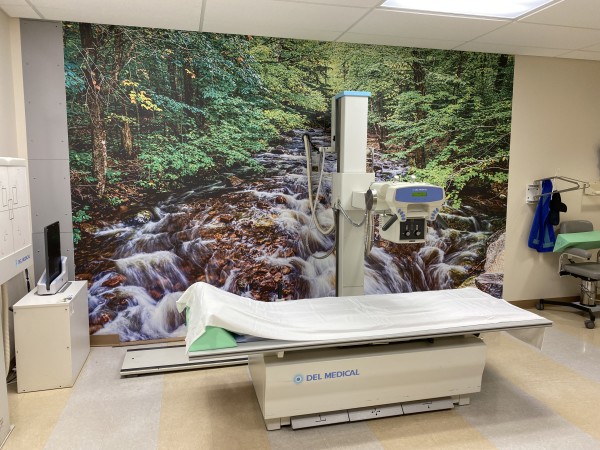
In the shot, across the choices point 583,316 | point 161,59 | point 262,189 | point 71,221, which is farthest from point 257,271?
point 583,316

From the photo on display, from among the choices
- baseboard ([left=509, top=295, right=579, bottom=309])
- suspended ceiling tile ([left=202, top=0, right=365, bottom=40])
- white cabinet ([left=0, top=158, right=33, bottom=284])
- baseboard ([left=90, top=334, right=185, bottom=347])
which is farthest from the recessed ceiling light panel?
baseboard ([left=90, top=334, right=185, bottom=347])

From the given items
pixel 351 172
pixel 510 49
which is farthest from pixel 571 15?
pixel 351 172

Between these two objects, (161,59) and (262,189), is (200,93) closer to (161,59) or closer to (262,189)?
(161,59)

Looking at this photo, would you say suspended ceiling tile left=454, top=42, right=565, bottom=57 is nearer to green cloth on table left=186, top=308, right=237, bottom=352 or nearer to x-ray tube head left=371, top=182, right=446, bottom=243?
x-ray tube head left=371, top=182, right=446, bottom=243

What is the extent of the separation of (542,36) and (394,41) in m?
1.19

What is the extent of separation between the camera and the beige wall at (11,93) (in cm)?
328

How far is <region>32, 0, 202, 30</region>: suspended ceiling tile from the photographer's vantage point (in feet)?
10.00

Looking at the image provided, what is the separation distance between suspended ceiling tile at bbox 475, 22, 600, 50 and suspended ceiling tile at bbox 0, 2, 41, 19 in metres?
3.40

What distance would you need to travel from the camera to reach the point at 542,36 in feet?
12.6

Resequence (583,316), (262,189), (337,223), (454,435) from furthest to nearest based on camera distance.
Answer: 1. (583,316)
2. (262,189)
3. (337,223)
4. (454,435)

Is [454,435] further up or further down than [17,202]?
further down

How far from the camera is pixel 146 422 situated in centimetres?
278

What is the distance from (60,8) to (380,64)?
2549 mm

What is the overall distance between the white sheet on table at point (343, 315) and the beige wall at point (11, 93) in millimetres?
1768
